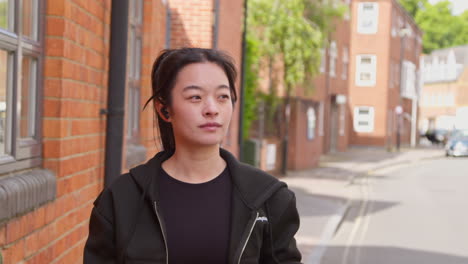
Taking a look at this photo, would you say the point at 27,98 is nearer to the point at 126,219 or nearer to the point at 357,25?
the point at 126,219

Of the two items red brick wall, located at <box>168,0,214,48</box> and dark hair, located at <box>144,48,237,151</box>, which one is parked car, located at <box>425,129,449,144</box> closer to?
red brick wall, located at <box>168,0,214,48</box>

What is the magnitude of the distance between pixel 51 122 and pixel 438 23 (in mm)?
83354

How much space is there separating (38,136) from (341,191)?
15.3 m

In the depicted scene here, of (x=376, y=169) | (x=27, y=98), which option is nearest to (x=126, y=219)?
(x=27, y=98)

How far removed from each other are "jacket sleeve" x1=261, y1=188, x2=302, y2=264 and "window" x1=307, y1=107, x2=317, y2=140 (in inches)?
934

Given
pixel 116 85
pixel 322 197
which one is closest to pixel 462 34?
pixel 322 197

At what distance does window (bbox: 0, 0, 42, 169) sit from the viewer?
324cm

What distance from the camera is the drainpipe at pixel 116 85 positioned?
4695 millimetres

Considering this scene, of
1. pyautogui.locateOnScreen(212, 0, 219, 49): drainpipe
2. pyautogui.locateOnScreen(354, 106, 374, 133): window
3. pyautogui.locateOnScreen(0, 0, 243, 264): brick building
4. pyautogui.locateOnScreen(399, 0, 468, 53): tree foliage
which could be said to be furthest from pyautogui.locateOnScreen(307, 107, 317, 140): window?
pyautogui.locateOnScreen(399, 0, 468, 53): tree foliage

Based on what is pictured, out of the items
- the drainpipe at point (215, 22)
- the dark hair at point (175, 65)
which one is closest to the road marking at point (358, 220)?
the drainpipe at point (215, 22)

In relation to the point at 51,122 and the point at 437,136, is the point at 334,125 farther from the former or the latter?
the point at 51,122

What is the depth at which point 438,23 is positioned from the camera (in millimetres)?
Answer: 82625

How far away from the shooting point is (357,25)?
148 ft

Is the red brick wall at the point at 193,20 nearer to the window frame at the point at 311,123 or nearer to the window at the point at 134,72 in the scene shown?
the window at the point at 134,72
